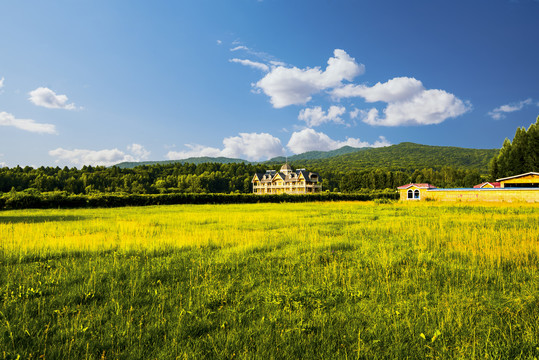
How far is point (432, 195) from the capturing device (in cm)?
4416

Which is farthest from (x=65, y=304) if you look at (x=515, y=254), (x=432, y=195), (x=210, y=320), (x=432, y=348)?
(x=432, y=195)

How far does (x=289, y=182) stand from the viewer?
319 ft

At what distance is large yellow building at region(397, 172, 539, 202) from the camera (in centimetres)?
3494

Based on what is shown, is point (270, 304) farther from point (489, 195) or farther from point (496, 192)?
point (496, 192)

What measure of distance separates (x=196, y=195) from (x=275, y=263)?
38011mm

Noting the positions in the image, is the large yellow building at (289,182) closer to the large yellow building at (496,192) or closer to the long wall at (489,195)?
the large yellow building at (496,192)

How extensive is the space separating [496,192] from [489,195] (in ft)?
3.00

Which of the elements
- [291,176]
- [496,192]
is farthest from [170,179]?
[496,192]

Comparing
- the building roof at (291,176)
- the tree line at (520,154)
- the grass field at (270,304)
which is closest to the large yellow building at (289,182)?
the building roof at (291,176)

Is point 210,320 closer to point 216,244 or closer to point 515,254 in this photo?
point 216,244

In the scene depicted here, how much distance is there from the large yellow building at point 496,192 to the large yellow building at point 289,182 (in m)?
45.2

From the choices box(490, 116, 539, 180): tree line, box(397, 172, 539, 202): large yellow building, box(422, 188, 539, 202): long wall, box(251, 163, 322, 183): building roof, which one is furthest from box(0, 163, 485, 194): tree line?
box(422, 188, 539, 202): long wall

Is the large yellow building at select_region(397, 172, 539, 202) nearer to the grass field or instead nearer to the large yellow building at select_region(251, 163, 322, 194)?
the grass field

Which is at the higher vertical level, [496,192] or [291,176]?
[291,176]
